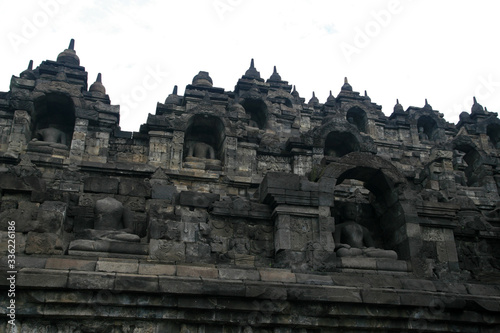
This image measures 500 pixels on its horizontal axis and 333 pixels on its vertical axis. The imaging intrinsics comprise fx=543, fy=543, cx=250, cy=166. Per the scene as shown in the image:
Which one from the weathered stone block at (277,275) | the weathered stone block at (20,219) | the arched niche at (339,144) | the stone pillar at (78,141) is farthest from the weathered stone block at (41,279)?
the arched niche at (339,144)

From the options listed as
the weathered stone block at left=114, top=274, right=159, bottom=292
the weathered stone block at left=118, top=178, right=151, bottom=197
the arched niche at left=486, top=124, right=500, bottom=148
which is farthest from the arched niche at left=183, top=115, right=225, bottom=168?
the arched niche at left=486, top=124, right=500, bottom=148

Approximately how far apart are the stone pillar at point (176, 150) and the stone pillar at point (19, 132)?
529 centimetres

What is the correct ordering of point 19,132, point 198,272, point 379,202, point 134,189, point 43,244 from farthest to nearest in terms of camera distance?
point 19,132 → point 379,202 → point 134,189 → point 43,244 → point 198,272

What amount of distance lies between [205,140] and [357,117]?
1133 cm

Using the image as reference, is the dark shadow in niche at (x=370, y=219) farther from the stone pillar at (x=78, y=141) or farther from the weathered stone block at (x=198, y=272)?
the stone pillar at (x=78, y=141)

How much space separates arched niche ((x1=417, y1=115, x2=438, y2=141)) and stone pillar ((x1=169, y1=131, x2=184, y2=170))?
1602 centimetres

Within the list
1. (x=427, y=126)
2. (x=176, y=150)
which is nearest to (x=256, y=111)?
(x=176, y=150)

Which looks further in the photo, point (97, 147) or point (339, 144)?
point (339, 144)

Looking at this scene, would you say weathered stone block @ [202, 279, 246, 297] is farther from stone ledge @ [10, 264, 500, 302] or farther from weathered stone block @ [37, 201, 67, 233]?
weathered stone block @ [37, 201, 67, 233]

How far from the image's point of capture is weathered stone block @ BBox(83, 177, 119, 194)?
1180 centimetres

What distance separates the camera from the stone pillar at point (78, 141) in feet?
63.8

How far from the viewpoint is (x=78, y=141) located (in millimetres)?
19922

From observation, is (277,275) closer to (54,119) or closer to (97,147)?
(97,147)

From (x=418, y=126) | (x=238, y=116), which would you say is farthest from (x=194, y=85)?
(x=418, y=126)
